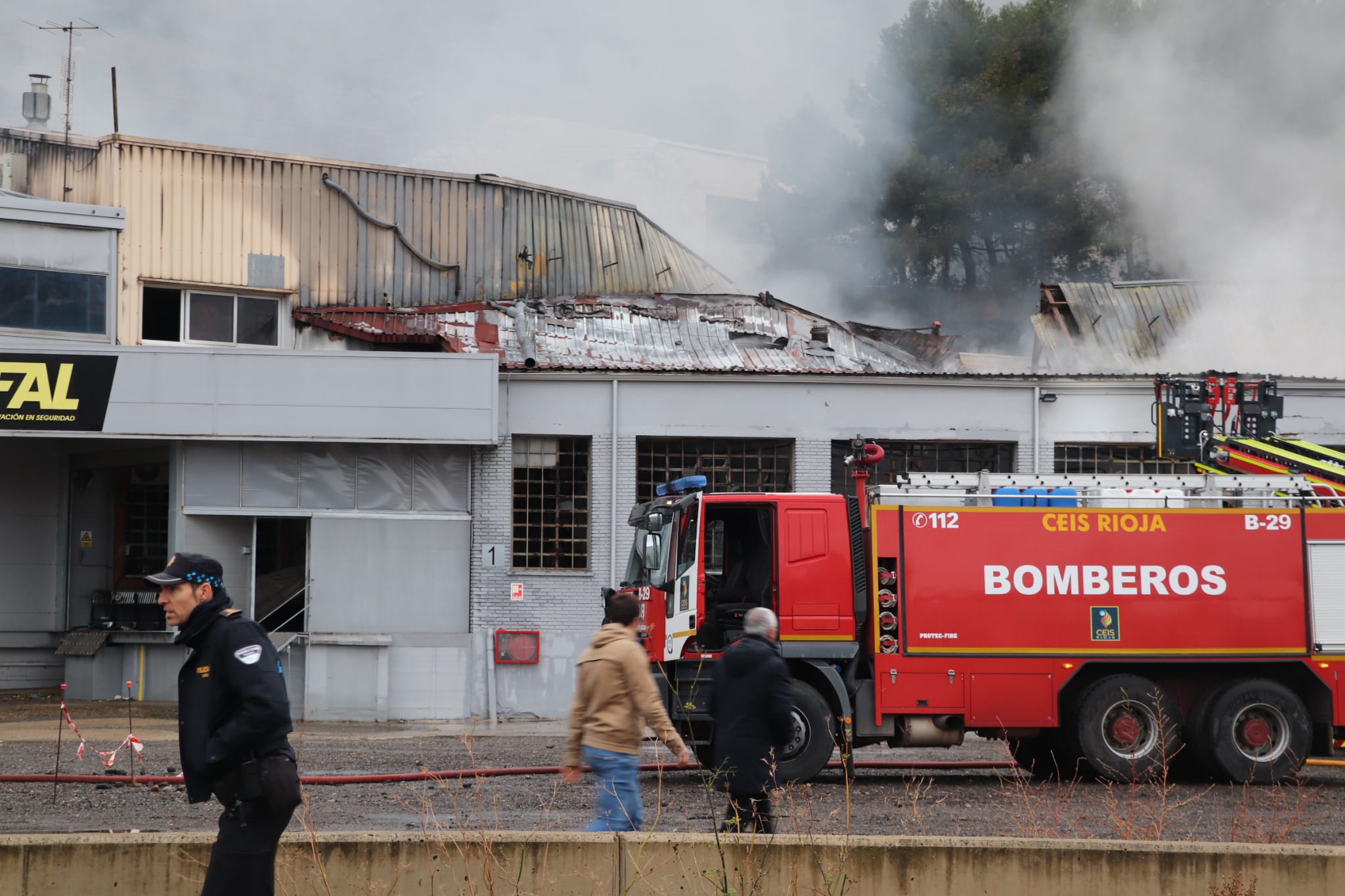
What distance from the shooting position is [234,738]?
483 cm

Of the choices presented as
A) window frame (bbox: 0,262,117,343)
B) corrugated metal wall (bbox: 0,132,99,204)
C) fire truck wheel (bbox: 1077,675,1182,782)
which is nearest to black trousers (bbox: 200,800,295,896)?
fire truck wheel (bbox: 1077,675,1182,782)

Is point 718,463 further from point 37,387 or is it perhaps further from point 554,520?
point 37,387

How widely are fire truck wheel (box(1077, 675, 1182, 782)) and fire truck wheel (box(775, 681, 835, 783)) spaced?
231 cm

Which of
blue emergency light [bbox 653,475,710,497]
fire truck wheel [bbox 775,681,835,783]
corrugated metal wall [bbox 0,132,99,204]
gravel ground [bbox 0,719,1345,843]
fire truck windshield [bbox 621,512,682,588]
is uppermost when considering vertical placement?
corrugated metal wall [bbox 0,132,99,204]

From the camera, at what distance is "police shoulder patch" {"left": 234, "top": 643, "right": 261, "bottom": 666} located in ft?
16.1

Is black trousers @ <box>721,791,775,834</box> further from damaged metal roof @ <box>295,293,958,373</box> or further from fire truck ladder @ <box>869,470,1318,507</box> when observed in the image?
damaged metal roof @ <box>295,293,958,373</box>

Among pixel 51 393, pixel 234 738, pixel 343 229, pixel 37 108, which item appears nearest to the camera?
pixel 234 738

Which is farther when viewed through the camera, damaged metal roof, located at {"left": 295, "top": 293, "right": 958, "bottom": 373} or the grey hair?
damaged metal roof, located at {"left": 295, "top": 293, "right": 958, "bottom": 373}

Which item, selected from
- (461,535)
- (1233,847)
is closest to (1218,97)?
(461,535)

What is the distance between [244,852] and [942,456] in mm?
16508

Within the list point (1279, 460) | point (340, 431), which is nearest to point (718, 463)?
point (340, 431)

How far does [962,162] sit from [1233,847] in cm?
4006

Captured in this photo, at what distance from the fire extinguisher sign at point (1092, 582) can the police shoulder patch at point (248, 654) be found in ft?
25.9

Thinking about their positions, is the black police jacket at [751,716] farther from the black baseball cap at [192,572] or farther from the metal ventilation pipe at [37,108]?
the metal ventilation pipe at [37,108]
